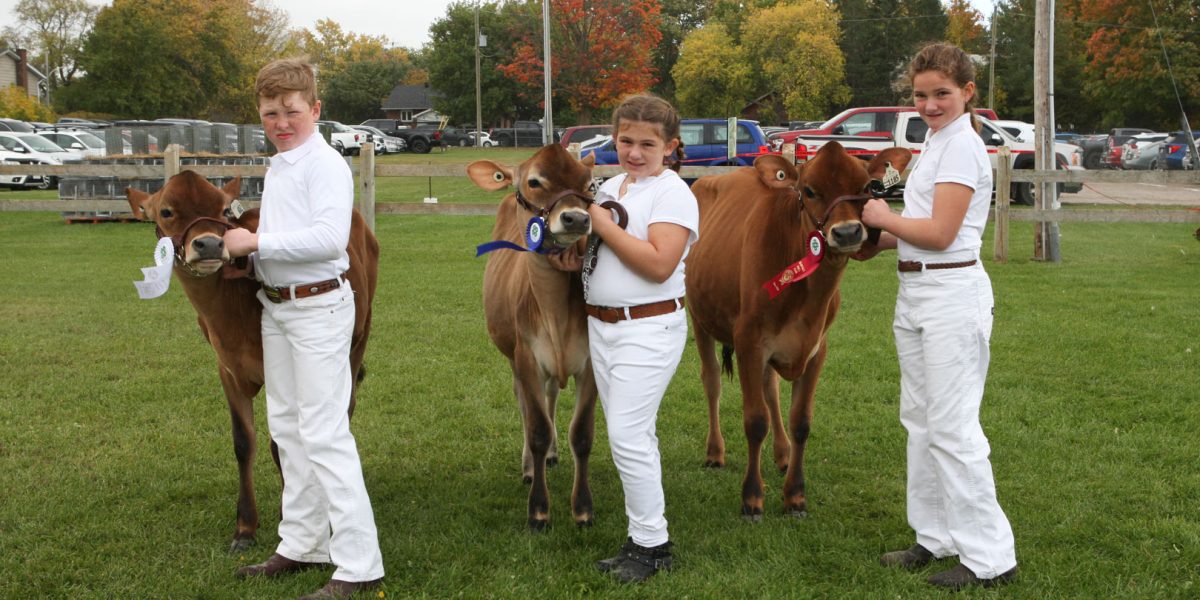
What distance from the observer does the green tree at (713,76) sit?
60000mm

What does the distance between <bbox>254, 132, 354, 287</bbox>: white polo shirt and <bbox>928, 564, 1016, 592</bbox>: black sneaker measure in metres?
2.62

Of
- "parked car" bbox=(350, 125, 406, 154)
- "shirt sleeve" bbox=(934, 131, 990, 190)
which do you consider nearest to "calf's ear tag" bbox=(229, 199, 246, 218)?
"shirt sleeve" bbox=(934, 131, 990, 190)

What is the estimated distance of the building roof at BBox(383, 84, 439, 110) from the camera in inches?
3762

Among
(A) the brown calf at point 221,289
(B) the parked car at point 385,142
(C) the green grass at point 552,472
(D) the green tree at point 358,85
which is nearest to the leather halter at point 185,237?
(A) the brown calf at point 221,289

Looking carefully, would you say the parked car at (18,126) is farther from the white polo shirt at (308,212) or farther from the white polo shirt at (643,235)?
the white polo shirt at (643,235)

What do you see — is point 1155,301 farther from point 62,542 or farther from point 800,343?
point 62,542

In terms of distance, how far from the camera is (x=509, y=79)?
69000 millimetres

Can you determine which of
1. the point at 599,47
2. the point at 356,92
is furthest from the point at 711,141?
the point at 356,92

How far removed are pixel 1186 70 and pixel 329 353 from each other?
52.6m

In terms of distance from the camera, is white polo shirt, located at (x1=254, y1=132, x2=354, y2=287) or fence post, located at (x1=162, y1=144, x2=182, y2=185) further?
fence post, located at (x1=162, y1=144, x2=182, y2=185)

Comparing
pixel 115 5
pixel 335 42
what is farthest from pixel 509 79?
pixel 335 42

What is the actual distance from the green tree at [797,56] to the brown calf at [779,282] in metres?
55.7

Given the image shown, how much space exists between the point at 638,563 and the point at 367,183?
34.5 feet

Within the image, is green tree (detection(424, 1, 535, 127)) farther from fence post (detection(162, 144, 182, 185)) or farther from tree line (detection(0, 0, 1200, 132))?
fence post (detection(162, 144, 182, 185))
